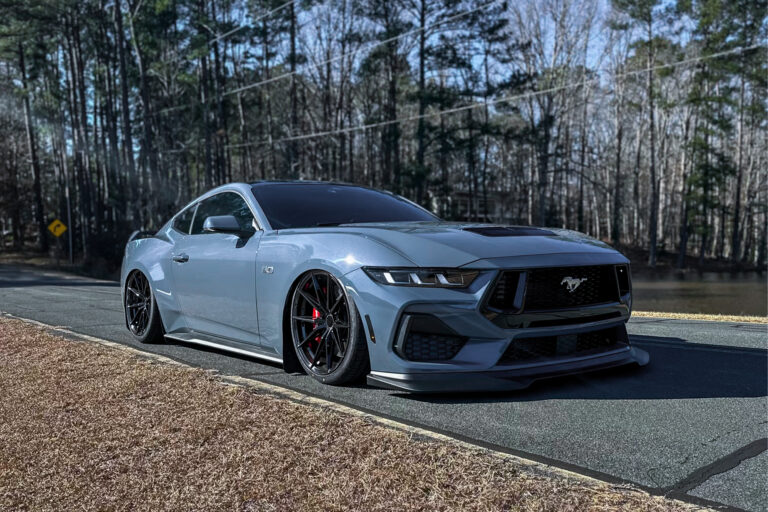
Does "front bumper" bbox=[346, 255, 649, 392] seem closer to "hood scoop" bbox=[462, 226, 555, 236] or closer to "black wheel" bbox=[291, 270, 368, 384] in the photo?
"black wheel" bbox=[291, 270, 368, 384]

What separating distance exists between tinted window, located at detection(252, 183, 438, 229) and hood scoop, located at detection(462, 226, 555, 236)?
105 centimetres

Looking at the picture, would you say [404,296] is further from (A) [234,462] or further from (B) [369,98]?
(B) [369,98]

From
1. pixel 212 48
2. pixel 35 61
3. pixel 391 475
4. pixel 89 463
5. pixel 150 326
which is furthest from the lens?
pixel 35 61

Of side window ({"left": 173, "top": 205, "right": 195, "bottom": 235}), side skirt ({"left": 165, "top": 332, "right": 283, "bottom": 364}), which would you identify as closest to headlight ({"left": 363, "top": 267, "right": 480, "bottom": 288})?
side skirt ({"left": 165, "top": 332, "right": 283, "bottom": 364})

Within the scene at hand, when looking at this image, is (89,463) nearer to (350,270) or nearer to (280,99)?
(350,270)

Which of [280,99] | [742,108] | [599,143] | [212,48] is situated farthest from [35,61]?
[742,108]

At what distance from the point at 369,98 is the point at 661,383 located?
44.7 meters

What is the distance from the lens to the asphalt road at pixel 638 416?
8.58ft

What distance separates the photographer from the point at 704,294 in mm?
29172

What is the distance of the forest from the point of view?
3644cm

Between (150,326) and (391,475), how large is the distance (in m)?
4.07

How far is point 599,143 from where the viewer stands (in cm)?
5697

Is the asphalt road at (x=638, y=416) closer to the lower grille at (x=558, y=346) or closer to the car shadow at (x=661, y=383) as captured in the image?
the car shadow at (x=661, y=383)

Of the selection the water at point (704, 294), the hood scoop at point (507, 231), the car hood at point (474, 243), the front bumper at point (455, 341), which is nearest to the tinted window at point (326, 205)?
the car hood at point (474, 243)
